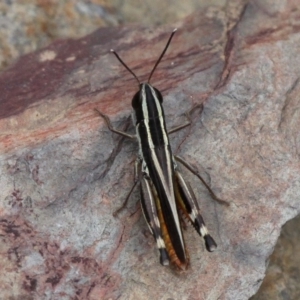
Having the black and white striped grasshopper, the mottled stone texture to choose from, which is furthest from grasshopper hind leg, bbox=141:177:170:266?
the mottled stone texture

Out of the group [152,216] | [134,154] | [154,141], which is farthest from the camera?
[134,154]

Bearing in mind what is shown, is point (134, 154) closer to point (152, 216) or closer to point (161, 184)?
point (161, 184)

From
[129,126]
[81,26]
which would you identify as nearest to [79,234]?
[129,126]

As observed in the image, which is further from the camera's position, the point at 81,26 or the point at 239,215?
the point at 81,26

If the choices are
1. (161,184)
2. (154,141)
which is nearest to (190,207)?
(161,184)

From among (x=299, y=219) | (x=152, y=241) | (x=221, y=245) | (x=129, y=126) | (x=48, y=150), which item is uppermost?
(x=48, y=150)

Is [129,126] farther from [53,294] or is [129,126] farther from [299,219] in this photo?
[299,219]
